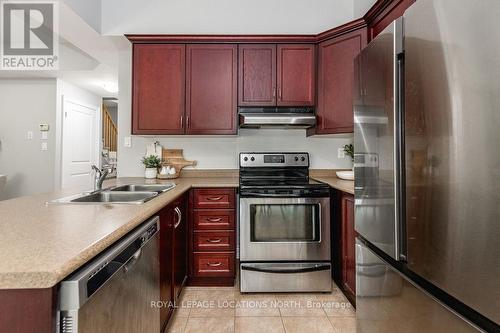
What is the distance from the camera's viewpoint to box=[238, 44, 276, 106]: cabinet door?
2572mm

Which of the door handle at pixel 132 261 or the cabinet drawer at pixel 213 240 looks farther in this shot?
the cabinet drawer at pixel 213 240

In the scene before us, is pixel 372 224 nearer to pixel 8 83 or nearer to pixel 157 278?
pixel 157 278

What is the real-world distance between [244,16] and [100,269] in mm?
2662

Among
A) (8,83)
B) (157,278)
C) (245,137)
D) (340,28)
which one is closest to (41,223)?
(157,278)

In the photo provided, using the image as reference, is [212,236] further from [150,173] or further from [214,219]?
[150,173]

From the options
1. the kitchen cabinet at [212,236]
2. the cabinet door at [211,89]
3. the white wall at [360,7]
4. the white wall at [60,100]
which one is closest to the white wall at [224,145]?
the cabinet door at [211,89]

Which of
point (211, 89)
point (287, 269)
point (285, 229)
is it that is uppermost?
point (211, 89)

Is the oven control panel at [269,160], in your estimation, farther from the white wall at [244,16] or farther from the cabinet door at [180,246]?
the white wall at [244,16]

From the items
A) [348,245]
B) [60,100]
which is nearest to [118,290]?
[348,245]

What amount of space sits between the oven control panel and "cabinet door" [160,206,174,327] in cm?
124

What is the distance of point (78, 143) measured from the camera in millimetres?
4723

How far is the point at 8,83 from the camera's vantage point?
4195 mm

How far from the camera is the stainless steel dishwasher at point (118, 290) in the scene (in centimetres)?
65

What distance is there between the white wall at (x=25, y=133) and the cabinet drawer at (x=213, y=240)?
3.22 meters
